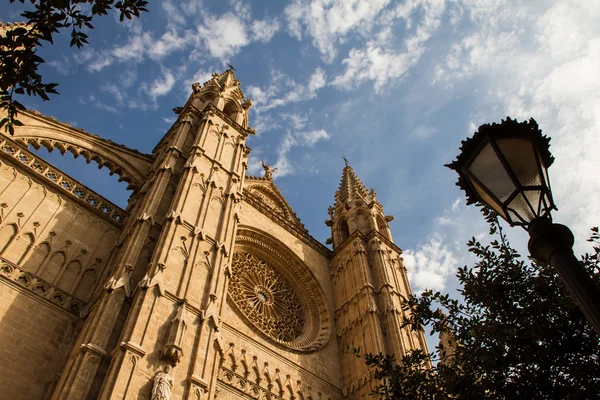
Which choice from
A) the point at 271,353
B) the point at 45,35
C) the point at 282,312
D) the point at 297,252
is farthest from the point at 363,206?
the point at 45,35

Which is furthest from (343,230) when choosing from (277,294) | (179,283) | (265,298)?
(179,283)

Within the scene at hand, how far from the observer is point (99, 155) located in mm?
15711

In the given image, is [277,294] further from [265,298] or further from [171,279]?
[171,279]

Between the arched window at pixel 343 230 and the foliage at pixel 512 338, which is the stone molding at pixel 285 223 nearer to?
the arched window at pixel 343 230

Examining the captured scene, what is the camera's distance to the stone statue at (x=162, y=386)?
8336 millimetres

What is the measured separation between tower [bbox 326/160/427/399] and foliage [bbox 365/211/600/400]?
530 cm

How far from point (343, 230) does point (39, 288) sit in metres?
15.3

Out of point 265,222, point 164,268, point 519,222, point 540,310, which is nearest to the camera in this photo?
point 519,222

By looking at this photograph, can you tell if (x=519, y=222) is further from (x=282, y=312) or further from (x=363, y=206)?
(x=363, y=206)

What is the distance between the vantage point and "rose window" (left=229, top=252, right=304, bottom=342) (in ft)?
50.7

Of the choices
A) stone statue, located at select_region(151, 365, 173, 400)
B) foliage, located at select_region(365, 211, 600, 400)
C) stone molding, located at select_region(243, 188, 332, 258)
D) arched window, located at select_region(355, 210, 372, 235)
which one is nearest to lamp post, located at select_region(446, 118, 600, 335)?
foliage, located at select_region(365, 211, 600, 400)

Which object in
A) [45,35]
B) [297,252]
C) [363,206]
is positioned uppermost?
[363,206]

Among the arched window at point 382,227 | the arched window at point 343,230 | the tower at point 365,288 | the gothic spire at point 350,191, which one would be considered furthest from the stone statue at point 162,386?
the gothic spire at point 350,191

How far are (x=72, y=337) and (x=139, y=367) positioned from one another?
8.57 ft
